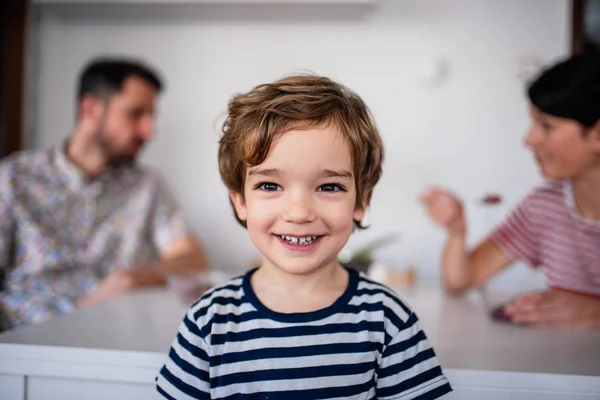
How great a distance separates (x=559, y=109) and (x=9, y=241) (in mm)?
1453

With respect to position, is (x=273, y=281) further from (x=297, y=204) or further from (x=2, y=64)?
(x=2, y=64)

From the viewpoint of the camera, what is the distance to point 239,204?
2.77 ft

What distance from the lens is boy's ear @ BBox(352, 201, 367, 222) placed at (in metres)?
0.83

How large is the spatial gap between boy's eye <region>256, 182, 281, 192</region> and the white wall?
1.32 meters

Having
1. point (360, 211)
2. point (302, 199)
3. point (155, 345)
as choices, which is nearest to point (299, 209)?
point (302, 199)

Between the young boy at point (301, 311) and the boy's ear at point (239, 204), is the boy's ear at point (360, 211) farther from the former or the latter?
the boy's ear at point (239, 204)

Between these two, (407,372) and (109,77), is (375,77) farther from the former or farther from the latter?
(407,372)

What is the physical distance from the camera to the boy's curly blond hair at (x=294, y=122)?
2.47ft

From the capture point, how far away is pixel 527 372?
0.85 metres

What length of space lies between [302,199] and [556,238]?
0.83 metres

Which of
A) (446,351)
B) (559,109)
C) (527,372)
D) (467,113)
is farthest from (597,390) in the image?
(467,113)

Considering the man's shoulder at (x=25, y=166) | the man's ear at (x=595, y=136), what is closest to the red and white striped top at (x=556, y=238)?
the man's ear at (x=595, y=136)

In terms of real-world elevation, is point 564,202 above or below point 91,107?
below

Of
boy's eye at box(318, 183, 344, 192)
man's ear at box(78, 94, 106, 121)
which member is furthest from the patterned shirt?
boy's eye at box(318, 183, 344, 192)
